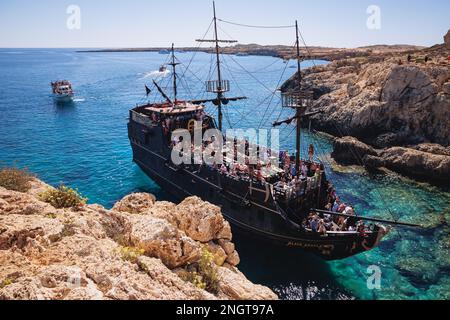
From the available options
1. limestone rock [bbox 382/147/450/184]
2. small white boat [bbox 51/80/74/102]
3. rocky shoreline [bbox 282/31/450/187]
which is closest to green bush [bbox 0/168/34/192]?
rocky shoreline [bbox 282/31/450/187]

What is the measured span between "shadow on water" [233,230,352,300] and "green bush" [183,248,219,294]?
296 inches

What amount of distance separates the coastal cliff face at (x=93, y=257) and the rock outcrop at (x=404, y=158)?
23.6 meters

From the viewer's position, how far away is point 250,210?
64.1ft

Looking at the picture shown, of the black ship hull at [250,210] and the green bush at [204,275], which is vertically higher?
the green bush at [204,275]

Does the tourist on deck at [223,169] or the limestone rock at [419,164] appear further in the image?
the limestone rock at [419,164]

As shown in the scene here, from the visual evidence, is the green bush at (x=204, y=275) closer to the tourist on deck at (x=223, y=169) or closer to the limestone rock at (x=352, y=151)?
the tourist on deck at (x=223, y=169)

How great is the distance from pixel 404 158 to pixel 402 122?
6.39 m

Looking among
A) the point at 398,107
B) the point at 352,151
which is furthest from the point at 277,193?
the point at 398,107

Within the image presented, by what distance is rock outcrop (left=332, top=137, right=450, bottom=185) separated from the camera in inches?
1081

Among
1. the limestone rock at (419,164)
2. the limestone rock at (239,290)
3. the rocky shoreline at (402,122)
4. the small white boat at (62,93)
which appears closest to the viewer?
the limestone rock at (239,290)

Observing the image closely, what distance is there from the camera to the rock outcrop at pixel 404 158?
27469 mm

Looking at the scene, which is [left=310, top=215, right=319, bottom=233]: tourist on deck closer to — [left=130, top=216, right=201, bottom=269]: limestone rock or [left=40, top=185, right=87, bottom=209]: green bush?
[left=130, top=216, right=201, bottom=269]: limestone rock

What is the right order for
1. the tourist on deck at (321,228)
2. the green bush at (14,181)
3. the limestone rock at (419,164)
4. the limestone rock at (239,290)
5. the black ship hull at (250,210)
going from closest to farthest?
1. the limestone rock at (239,290)
2. the green bush at (14,181)
3. the black ship hull at (250,210)
4. the tourist on deck at (321,228)
5. the limestone rock at (419,164)

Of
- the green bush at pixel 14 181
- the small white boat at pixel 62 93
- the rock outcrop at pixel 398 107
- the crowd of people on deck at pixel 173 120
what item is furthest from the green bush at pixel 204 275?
the small white boat at pixel 62 93
